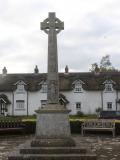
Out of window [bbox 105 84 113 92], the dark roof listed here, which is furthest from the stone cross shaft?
window [bbox 105 84 113 92]

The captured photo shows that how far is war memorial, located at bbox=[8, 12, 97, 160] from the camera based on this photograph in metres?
13.1

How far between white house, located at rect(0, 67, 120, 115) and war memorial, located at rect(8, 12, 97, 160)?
3845 cm

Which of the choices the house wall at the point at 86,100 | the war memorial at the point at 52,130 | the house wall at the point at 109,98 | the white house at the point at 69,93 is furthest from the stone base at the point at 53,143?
the house wall at the point at 109,98

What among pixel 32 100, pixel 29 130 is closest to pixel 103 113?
pixel 32 100

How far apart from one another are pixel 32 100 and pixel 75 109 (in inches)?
248

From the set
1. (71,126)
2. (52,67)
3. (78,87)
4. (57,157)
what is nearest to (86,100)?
(78,87)

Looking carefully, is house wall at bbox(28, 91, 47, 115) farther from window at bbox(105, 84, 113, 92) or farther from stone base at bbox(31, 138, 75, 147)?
stone base at bbox(31, 138, 75, 147)

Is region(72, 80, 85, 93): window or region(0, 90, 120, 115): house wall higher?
region(72, 80, 85, 93): window

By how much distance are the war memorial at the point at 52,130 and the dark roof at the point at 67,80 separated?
39.1 meters

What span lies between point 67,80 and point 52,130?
1618 inches

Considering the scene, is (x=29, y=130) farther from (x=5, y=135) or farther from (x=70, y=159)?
(x=70, y=159)

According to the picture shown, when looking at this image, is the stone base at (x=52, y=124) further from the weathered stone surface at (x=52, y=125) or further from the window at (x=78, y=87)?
the window at (x=78, y=87)

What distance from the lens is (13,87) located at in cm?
5594

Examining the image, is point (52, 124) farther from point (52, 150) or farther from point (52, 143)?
point (52, 150)
